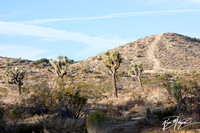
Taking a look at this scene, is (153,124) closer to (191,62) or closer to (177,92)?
(177,92)

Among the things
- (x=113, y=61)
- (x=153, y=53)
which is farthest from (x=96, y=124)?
(x=153, y=53)

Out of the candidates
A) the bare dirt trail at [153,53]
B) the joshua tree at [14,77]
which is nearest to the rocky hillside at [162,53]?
the bare dirt trail at [153,53]

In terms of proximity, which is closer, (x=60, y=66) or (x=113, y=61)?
(x=113, y=61)

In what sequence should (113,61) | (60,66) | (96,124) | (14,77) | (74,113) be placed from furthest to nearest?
(60,66) < (14,77) < (113,61) < (74,113) < (96,124)

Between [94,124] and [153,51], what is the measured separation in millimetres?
73718

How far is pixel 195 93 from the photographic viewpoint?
12.1 metres

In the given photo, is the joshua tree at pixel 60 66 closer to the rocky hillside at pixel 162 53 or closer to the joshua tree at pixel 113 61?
the joshua tree at pixel 113 61

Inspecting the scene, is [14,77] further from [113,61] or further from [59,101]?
[59,101]

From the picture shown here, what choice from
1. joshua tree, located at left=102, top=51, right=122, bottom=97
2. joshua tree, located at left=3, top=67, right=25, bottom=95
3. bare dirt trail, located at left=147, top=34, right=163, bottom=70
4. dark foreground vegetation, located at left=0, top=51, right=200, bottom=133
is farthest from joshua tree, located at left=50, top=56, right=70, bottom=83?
bare dirt trail, located at left=147, top=34, right=163, bottom=70

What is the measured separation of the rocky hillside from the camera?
63844 millimetres

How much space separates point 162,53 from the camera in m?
74.2

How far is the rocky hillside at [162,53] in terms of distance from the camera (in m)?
63.8

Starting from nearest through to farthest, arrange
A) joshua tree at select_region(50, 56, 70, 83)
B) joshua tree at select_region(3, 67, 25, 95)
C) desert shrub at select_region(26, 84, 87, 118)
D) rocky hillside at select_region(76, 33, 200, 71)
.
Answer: desert shrub at select_region(26, 84, 87, 118), joshua tree at select_region(3, 67, 25, 95), joshua tree at select_region(50, 56, 70, 83), rocky hillside at select_region(76, 33, 200, 71)

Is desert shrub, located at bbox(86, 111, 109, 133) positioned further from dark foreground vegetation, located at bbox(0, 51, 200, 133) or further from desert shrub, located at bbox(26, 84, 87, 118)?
desert shrub, located at bbox(26, 84, 87, 118)
